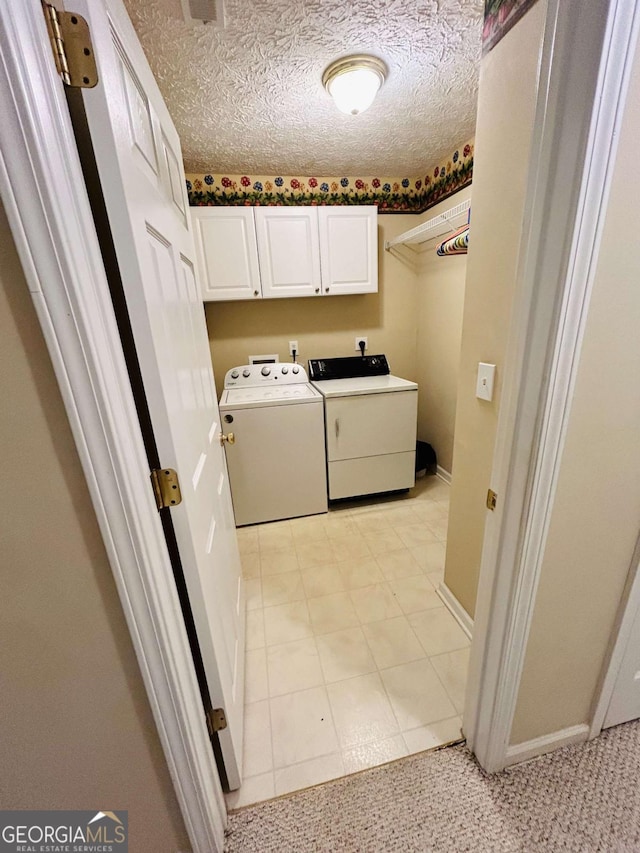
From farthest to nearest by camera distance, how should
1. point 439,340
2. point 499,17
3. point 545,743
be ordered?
point 439,340
point 545,743
point 499,17

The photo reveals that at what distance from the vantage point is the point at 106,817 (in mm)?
724

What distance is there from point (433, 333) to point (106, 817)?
2.94 meters

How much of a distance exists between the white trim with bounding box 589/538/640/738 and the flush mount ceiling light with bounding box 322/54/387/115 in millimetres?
1950

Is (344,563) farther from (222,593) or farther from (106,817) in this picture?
(106,817)

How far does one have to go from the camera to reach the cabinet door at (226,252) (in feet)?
7.30

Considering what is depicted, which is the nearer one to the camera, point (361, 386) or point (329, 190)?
point (361, 386)

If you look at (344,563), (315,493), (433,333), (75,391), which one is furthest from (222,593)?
(433,333)

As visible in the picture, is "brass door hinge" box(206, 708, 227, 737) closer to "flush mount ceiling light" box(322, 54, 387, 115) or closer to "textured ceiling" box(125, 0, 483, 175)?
"textured ceiling" box(125, 0, 483, 175)

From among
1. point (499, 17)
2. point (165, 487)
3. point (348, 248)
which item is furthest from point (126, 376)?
point (348, 248)

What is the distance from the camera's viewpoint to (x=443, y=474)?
2.83m

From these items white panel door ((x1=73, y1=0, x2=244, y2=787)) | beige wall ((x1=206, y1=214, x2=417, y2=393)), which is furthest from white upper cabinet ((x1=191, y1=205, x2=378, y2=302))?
white panel door ((x1=73, y1=0, x2=244, y2=787))

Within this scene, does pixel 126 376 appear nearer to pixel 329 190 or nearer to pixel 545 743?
pixel 545 743

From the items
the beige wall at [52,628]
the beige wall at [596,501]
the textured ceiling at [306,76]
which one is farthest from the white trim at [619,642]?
the textured ceiling at [306,76]

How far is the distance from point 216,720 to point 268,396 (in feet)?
5.50
